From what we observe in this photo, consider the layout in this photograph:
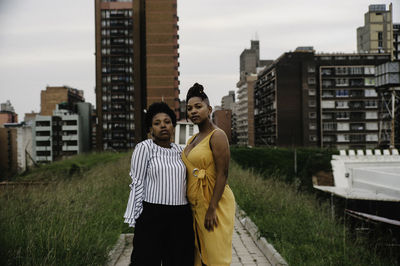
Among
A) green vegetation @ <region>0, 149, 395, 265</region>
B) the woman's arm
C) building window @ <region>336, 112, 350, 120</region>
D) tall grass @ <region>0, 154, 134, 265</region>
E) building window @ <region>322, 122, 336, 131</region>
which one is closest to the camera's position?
the woman's arm

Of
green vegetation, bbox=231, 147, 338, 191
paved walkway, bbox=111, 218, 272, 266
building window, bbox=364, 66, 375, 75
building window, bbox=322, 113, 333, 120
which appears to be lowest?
green vegetation, bbox=231, 147, 338, 191

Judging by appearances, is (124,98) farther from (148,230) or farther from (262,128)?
(148,230)

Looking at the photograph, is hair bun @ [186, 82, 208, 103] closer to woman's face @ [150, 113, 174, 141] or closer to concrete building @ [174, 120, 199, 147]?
woman's face @ [150, 113, 174, 141]

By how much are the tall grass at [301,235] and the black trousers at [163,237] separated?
234 cm

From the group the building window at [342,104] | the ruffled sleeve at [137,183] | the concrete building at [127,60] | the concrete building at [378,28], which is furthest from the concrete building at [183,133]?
the concrete building at [378,28]

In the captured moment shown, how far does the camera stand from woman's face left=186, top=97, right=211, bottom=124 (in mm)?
3193

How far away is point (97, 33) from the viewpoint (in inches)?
3078

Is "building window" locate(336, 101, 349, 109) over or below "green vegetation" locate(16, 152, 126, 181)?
over

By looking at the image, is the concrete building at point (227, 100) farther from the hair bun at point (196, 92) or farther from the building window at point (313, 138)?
the hair bun at point (196, 92)

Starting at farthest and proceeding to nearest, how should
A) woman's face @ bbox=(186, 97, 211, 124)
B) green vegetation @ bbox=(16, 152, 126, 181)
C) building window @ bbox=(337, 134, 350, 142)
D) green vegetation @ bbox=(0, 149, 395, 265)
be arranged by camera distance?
1. building window @ bbox=(337, 134, 350, 142)
2. green vegetation @ bbox=(16, 152, 126, 181)
3. green vegetation @ bbox=(0, 149, 395, 265)
4. woman's face @ bbox=(186, 97, 211, 124)

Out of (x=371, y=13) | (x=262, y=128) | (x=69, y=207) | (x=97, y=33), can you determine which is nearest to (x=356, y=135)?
(x=262, y=128)

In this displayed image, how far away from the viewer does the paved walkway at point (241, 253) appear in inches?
197

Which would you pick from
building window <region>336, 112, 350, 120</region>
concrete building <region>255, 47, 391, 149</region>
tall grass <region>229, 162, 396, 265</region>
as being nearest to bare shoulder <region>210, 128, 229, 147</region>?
tall grass <region>229, 162, 396, 265</region>

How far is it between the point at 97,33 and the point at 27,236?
81.4m
